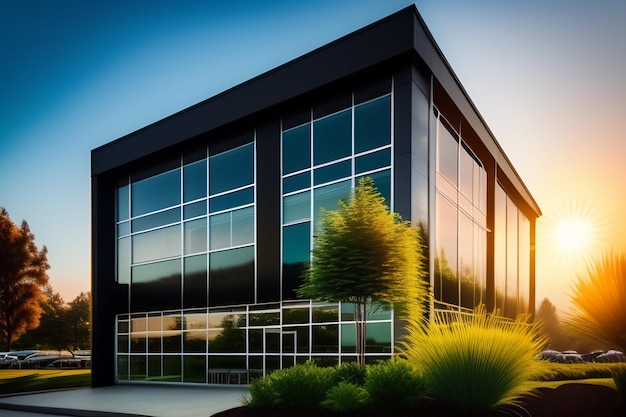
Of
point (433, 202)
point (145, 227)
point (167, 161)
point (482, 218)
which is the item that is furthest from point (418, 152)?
point (145, 227)

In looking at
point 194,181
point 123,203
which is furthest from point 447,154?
point 123,203

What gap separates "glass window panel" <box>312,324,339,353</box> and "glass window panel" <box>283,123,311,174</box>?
5.42 meters

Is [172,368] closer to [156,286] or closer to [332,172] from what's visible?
[156,286]

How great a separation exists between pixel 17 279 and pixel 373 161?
1557 inches

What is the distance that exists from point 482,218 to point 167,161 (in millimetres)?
14617

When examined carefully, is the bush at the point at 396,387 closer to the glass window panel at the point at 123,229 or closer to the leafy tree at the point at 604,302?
the leafy tree at the point at 604,302

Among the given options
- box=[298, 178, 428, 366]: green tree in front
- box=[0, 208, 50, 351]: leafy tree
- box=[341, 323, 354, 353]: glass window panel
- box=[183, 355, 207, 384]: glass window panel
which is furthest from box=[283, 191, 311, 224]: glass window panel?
box=[0, 208, 50, 351]: leafy tree

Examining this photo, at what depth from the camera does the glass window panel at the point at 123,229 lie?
2947 centimetres

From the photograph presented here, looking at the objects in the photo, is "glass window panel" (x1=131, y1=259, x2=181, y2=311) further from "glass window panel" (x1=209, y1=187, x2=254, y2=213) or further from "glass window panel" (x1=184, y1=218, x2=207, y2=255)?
"glass window panel" (x1=209, y1=187, x2=254, y2=213)

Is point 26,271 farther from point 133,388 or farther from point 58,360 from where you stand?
point 133,388

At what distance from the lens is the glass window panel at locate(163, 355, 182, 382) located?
25828 millimetres

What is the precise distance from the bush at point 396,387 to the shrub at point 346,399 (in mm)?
209

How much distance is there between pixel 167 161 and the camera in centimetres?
2734

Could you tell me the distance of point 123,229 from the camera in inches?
1172
